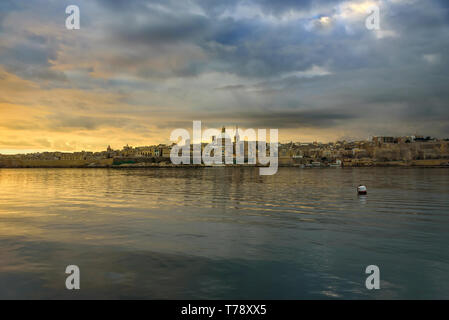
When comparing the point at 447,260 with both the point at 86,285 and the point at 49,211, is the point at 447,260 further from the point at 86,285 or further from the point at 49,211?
the point at 49,211

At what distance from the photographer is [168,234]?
14.1m

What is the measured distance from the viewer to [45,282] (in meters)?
8.41

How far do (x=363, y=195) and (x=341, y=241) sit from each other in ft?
66.7

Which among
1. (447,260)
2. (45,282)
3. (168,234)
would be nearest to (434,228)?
(447,260)
